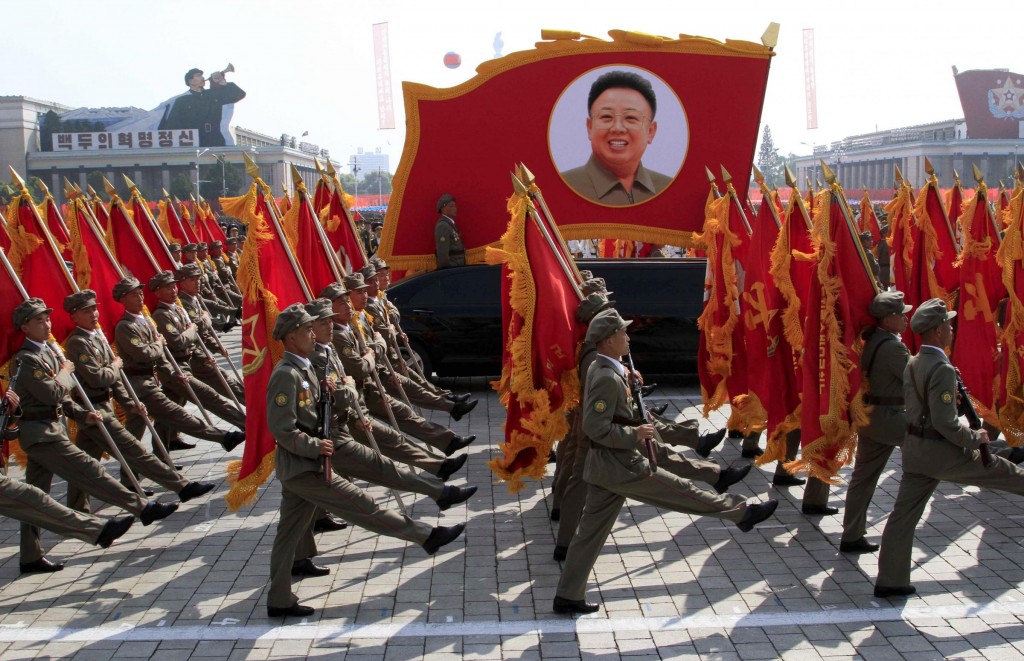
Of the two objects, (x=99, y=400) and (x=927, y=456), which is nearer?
(x=927, y=456)

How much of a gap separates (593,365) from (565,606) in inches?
53.5

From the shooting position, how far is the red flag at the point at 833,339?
6477 mm

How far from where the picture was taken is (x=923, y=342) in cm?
561

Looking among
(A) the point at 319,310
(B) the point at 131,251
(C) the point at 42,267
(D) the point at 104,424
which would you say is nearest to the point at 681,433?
(A) the point at 319,310

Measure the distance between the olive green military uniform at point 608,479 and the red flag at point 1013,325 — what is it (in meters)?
3.85

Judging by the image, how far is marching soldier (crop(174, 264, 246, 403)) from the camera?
364 inches

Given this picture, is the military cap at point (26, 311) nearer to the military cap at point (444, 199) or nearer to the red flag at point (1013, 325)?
the military cap at point (444, 199)

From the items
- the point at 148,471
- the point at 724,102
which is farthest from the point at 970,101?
the point at 148,471

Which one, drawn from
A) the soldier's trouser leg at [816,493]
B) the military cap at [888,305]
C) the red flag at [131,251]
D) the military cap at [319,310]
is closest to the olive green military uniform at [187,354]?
the red flag at [131,251]

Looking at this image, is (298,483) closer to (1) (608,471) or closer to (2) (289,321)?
(2) (289,321)

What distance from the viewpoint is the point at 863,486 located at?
6.43m

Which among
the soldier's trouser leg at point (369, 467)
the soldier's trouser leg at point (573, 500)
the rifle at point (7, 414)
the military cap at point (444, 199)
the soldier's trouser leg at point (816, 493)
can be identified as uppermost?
the military cap at point (444, 199)

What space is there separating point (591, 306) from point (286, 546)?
2390 millimetres

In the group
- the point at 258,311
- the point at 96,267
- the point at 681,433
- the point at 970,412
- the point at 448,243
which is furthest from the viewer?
the point at 448,243
